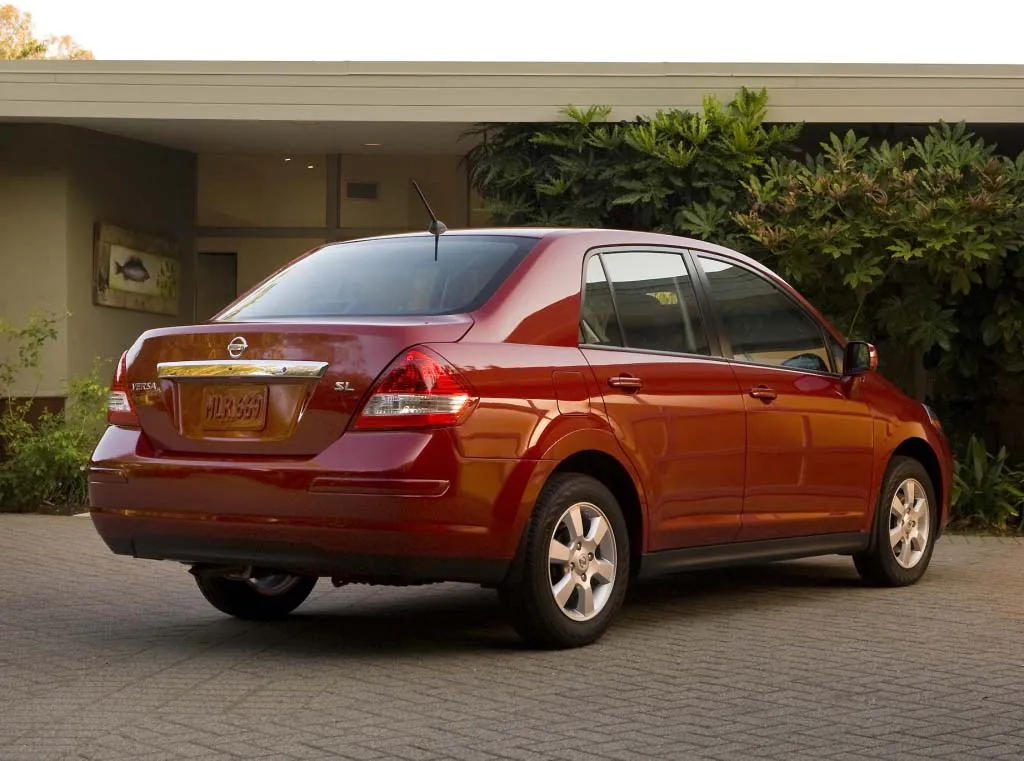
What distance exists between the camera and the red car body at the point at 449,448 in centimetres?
607

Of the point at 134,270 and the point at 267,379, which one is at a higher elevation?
the point at 134,270

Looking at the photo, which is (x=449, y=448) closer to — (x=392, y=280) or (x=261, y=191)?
(x=392, y=280)

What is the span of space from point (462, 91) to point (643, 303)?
287 inches

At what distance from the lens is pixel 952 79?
13625 mm

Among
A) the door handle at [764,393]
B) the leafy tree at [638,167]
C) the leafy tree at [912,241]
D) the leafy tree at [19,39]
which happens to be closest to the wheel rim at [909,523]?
the door handle at [764,393]

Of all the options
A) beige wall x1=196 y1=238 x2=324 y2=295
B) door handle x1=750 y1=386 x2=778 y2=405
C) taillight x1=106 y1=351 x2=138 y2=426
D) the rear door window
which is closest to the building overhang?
beige wall x1=196 y1=238 x2=324 y2=295

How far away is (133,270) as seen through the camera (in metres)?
16.9

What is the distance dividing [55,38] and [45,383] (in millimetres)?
50557

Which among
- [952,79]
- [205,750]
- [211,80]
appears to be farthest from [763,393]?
[211,80]

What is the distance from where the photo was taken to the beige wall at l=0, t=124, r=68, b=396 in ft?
50.0

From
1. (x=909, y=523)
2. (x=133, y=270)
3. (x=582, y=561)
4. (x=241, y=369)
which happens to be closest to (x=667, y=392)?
(x=582, y=561)

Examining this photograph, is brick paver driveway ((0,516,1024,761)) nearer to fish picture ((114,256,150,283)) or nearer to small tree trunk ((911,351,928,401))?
small tree trunk ((911,351,928,401))

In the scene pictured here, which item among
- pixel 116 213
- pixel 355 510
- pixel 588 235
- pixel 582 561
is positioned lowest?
pixel 582 561

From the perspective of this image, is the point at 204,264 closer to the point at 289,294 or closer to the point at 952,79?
the point at 952,79
